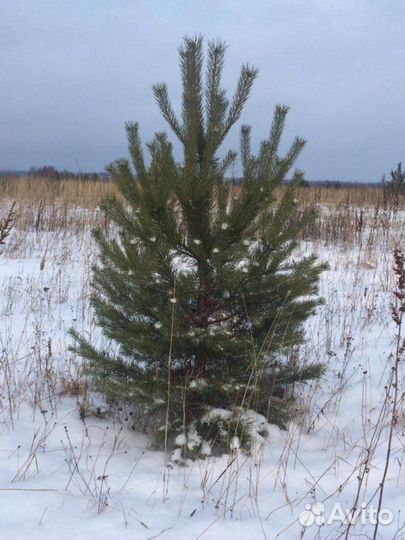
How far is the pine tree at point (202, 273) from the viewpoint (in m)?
2.94

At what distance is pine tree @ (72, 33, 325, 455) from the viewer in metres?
2.94

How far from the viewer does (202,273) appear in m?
3.06

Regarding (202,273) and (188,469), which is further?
(202,273)

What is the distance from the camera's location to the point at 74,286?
6824 millimetres

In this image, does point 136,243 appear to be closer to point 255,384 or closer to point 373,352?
point 255,384

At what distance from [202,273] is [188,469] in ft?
3.43

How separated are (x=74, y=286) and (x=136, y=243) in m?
4.05

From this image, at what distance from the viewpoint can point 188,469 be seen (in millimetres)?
2918

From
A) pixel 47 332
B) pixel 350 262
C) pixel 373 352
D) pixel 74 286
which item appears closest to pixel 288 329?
pixel 373 352

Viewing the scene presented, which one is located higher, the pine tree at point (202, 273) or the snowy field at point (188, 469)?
the pine tree at point (202, 273)

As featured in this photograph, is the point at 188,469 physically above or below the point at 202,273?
below

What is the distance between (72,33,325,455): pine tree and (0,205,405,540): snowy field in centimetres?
25

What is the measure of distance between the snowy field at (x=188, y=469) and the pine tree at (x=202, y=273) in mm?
250

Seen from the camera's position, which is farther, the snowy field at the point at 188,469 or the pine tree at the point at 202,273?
the pine tree at the point at 202,273
